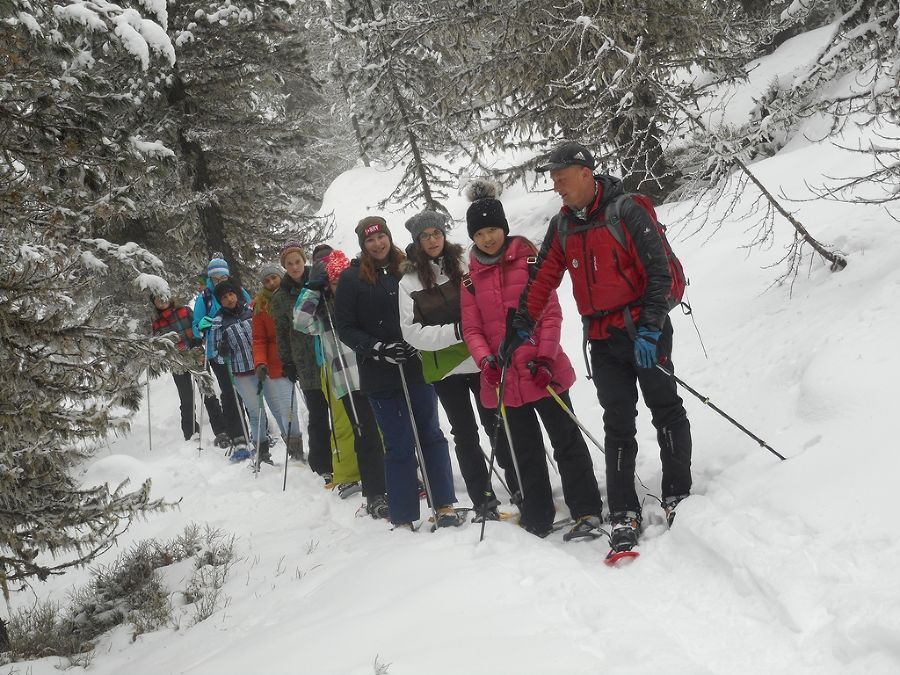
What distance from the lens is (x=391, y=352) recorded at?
5.16 meters

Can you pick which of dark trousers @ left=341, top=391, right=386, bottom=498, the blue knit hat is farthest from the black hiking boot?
the blue knit hat

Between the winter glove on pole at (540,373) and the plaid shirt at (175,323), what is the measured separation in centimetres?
781

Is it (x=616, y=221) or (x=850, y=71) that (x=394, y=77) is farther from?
(x=616, y=221)

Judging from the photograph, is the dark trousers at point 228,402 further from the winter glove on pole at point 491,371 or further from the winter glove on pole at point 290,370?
the winter glove on pole at point 491,371

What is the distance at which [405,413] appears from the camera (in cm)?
545

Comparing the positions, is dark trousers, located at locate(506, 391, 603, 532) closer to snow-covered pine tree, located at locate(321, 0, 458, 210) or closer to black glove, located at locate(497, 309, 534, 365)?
black glove, located at locate(497, 309, 534, 365)

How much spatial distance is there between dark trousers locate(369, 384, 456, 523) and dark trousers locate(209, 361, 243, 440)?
5.51m

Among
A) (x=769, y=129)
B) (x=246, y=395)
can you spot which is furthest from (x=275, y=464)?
(x=769, y=129)

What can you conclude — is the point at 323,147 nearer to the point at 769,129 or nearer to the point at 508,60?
the point at 508,60

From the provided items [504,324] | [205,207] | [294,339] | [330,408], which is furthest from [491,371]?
[205,207]

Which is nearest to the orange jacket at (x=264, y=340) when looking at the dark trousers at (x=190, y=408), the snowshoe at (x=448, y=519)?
the dark trousers at (x=190, y=408)

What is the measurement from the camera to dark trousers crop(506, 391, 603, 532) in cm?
466

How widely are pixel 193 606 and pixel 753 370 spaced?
4.92 meters

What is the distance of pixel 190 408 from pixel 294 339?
533 cm
